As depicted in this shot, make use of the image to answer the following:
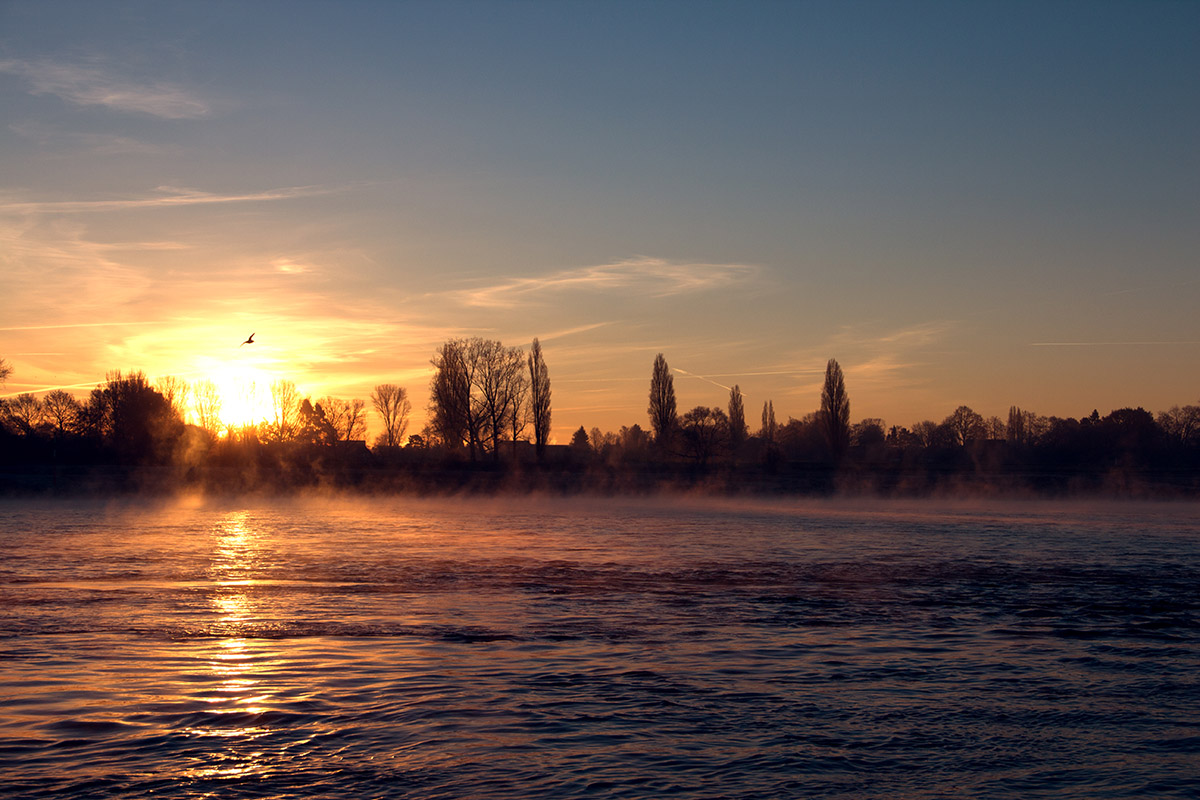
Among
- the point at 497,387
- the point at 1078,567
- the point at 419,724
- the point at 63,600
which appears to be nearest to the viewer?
the point at 419,724

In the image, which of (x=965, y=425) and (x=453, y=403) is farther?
(x=965, y=425)

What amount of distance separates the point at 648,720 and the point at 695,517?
38.3 metres

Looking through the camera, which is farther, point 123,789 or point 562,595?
point 562,595

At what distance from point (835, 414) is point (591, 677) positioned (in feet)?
314

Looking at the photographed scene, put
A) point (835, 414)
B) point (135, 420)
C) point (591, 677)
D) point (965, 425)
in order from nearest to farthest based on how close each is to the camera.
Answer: point (591, 677)
point (135, 420)
point (835, 414)
point (965, 425)

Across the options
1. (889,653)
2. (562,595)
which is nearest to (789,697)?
(889,653)

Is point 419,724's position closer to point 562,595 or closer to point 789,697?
point 789,697

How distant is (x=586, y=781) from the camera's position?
7758 millimetres

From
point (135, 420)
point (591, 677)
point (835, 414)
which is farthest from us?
point (835, 414)

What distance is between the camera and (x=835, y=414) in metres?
104

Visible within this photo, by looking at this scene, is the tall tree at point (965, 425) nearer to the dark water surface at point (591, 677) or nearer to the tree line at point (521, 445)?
the tree line at point (521, 445)

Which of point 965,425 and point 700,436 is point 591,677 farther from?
point 965,425

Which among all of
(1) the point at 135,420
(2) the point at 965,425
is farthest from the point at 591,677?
(2) the point at 965,425

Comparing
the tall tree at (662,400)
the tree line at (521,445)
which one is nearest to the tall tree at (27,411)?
the tree line at (521,445)
